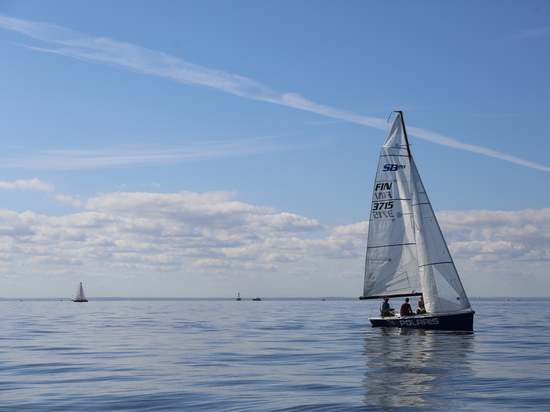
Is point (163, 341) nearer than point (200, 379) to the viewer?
No

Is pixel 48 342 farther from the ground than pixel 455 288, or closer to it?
closer to it

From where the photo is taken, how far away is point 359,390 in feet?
74.0

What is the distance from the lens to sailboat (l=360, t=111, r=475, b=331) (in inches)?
1919

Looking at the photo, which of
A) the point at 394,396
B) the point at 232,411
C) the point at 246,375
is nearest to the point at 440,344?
the point at 246,375

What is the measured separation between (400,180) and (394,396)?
1295 inches

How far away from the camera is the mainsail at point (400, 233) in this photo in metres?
49.9

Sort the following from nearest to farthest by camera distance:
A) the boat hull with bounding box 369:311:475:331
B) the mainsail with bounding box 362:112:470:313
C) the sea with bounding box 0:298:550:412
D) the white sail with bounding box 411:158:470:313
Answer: the sea with bounding box 0:298:550:412
the boat hull with bounding box 369:311:475:331
the white sail with bounding box 411:158:470:313
the mainsail with bounding box 362:112:470:313

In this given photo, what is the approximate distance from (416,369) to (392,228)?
2528 centimetres

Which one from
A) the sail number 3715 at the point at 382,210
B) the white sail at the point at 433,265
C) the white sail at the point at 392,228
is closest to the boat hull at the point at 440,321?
the white sail at the point at 433,265

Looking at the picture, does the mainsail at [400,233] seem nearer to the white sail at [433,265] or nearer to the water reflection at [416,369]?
the white sail at [433,265]

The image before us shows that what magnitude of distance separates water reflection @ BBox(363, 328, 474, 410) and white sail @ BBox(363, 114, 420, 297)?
634 centimetres

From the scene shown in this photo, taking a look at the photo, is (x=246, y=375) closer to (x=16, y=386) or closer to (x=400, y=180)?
(x=16, y=386)

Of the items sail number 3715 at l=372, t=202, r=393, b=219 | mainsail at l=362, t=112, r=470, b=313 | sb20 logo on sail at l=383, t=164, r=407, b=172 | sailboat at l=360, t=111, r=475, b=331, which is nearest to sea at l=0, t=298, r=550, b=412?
sailboat at l=360, t=111, r=475, b=331

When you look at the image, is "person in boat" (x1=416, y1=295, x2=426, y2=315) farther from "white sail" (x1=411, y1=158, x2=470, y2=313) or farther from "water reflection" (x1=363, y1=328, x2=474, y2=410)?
"water reflection" (x1=363, y1=328, x2=474, y2=410)
